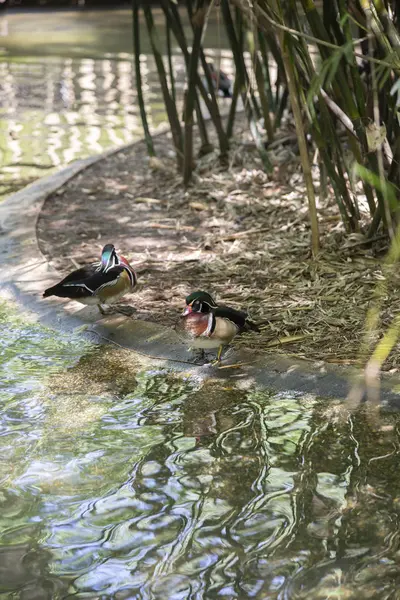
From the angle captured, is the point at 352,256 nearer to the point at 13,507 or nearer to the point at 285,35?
the point at 285,35

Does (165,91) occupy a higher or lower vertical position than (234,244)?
higher

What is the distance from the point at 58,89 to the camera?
10.6 m

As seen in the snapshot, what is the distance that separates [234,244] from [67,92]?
19.3ft

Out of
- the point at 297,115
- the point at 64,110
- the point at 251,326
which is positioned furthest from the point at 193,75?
the point at 64,110

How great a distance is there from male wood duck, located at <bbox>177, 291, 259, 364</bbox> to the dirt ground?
27cm

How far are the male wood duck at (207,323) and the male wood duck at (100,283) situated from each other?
0.57 metres

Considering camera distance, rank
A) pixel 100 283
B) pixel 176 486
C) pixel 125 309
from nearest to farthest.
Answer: pixel 176 486 → pixel 100 283 → pixel 125 309

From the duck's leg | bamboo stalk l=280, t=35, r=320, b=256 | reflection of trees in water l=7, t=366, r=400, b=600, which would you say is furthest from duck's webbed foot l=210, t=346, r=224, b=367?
bamboo stalk l=280, t=35, r=320, b=256

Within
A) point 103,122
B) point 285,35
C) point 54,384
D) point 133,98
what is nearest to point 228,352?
point 54,384

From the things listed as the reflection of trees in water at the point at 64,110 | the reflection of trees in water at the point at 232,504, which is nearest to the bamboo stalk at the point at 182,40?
the reflection of trees in water at the point at 64,110

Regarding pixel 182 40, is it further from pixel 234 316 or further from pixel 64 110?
pixel 64 110

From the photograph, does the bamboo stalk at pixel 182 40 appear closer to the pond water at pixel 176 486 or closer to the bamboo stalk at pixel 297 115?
the bamboo stalk at pixel 297 115

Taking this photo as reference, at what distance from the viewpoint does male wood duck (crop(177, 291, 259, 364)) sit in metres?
3.59

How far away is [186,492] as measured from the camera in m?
2.81
